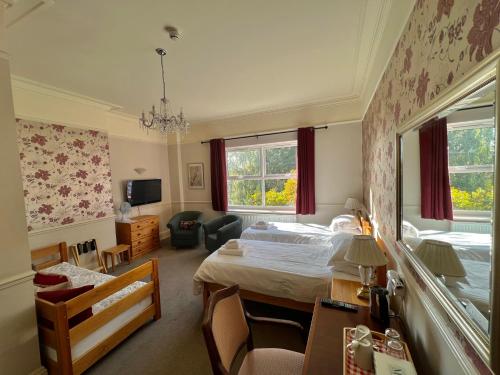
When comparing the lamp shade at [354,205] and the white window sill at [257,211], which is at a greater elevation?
the lamp shade at [354,205]

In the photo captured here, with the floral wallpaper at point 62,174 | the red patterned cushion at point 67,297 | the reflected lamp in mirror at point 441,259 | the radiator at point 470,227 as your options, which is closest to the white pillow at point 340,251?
the reflected lamp in mirror at point 441,259

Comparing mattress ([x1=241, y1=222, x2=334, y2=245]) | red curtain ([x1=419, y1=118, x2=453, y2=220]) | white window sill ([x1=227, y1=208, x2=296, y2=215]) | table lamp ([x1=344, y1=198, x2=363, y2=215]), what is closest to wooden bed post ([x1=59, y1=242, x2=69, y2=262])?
mattress ([x1=241, y1=222, x2=334, y2=245])

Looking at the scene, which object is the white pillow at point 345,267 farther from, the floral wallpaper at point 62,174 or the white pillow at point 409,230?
the floral wallpaper at point 62,174

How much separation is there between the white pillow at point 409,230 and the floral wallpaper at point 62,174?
156 inches

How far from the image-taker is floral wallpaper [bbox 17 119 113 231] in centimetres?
279

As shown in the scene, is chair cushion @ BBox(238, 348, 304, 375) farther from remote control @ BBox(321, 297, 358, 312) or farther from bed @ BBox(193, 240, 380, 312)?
bed @ BBox(193, 240, 380, 312)

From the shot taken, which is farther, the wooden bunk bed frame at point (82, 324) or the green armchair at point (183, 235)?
the green armchair at point (183, 235)

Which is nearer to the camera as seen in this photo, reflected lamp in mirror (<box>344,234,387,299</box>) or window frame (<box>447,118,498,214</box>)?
window frame (<box>447,118,498,214</box>)

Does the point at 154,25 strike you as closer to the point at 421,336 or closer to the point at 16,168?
the point at 16,168

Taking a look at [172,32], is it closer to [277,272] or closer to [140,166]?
[277,272]

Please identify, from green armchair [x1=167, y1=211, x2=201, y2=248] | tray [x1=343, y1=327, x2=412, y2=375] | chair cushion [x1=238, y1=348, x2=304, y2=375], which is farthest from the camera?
green armchair [x1=167, y1=211, x2=201, y2=248]

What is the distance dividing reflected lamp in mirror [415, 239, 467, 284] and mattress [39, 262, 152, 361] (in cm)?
233

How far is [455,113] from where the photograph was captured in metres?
0.77

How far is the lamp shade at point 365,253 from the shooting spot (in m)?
1.37
